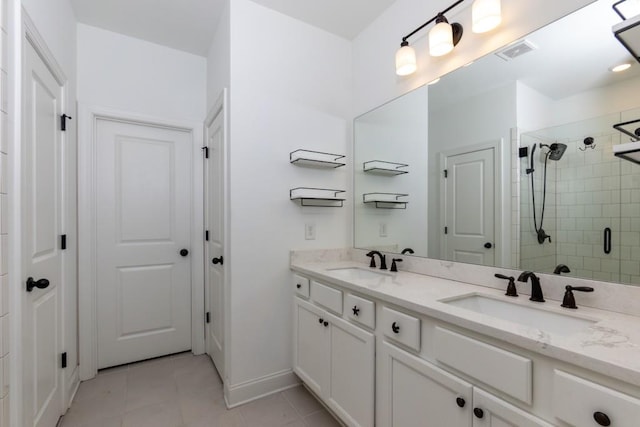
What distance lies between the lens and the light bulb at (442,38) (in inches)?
59.4

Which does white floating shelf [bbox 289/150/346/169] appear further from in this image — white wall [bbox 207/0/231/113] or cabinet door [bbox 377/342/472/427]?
cabinet door [bbox 377/342/472/427]

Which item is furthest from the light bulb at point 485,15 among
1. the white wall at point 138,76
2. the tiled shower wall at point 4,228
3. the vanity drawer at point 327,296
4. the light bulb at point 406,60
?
the white wall at point 138,76

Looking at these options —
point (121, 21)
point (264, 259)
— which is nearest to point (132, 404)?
point (264, 259)

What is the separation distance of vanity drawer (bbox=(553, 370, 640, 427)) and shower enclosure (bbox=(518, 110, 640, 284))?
0.56 m

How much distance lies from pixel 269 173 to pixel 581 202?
163cm

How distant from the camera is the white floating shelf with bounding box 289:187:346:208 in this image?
2027 millimetres

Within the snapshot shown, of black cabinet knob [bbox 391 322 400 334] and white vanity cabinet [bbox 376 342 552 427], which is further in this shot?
black cabinet knob [bbox 391 322 400 334]

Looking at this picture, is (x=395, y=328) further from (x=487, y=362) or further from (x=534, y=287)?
(x=534, y=287)

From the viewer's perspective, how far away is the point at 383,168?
6.93ft

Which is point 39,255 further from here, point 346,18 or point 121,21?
point 346,18

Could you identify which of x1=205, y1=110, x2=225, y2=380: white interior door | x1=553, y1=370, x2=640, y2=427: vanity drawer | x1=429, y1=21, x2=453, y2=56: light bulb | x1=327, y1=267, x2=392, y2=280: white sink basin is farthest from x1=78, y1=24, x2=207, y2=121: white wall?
x1=553, y1=370, x2=640, y2=427: vanity drawer

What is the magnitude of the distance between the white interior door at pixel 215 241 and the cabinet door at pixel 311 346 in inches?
22.7

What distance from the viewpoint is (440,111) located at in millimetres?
1693

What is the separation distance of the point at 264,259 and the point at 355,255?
72 centimetres
